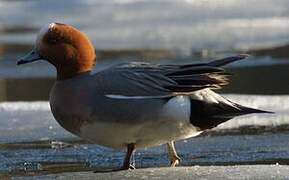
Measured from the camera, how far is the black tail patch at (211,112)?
4266mm

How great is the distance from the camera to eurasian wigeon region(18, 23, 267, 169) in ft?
13.8

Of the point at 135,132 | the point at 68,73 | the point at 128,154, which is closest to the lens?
the point at 135,132

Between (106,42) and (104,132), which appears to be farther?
(106,42)

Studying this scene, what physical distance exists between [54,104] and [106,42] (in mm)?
6446

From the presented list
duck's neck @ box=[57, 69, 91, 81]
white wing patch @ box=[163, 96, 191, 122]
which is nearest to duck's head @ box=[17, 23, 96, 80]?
duck's neck @ box=[57, 69, 91, 81]

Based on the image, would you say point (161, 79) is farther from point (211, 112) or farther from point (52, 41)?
point (52, 41)

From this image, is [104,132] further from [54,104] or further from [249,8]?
[249,8]

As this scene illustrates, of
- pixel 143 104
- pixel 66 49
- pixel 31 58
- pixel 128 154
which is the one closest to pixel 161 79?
pixel 143 104

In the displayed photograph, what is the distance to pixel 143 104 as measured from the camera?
4223mm

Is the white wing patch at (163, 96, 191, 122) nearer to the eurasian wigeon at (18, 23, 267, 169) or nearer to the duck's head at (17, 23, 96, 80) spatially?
the eurasian wigeon at (18, 23, 267, 169)

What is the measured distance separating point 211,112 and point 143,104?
0.33 m

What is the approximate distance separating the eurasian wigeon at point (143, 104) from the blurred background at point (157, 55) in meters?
0.54

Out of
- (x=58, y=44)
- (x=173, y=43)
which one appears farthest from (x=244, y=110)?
(x=173, y=43)

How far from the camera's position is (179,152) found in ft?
17.0
